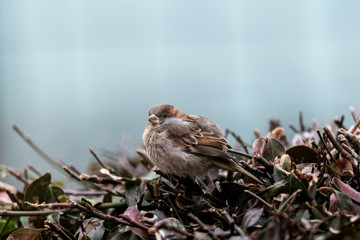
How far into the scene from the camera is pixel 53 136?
5.93 m

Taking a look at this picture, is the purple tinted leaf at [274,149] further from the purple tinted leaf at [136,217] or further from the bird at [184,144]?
the purple tinted leaf at [136,217]

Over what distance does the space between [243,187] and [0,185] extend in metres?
0.80

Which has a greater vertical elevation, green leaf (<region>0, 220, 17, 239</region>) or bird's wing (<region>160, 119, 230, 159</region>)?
bird's wing (<region>160, 119, 230, 159</region>)

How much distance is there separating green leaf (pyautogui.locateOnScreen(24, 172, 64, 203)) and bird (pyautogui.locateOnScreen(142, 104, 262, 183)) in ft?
1.09

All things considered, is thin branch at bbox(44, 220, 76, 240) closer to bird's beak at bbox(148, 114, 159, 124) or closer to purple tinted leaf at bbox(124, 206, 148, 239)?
purple tinted leaf at bbox(124, 206, 148, 239)

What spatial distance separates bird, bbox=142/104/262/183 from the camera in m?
1.47

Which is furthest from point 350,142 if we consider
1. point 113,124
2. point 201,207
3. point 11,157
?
point 11,157

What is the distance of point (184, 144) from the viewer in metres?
1.69

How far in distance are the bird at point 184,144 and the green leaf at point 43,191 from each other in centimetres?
33

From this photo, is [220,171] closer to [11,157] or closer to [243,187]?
[243,187]

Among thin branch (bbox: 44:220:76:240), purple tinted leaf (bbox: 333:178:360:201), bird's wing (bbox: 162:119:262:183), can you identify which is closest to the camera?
purple tinted leaf (bbox: 333:178:360:201)

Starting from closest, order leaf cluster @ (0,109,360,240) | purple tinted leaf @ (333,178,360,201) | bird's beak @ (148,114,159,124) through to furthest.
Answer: leaf cluster @ (0,109,360,240) < purple tinted leaf @ (333,178,360,201) < bird's beak @ (148,114,159,124)

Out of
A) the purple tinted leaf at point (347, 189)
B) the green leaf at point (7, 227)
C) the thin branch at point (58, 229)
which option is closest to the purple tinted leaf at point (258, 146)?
the purple tinted leaf at point (347, 189)

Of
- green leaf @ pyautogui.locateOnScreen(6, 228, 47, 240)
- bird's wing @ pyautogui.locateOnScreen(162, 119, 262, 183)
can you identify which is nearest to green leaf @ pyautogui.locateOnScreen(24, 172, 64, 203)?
green leaf @ pyautogui.locateOnScreen(6, 228, 47, 240)
